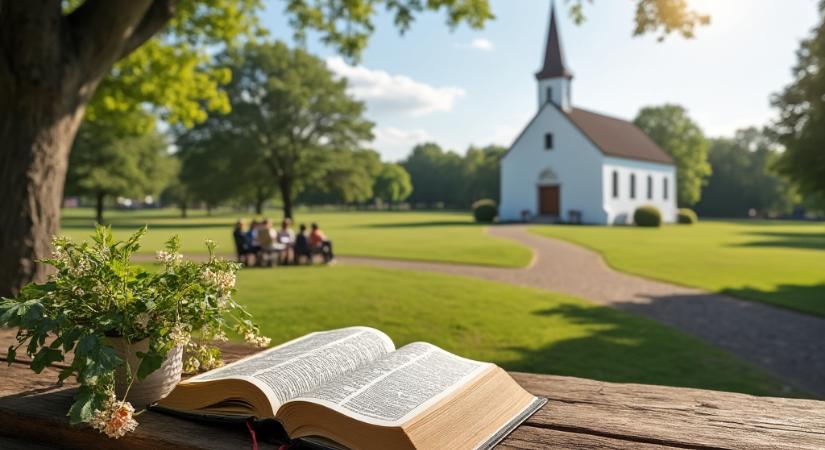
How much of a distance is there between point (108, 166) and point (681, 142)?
60.1m

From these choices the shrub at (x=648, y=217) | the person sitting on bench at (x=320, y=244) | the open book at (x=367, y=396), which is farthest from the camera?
the shrub at (x=648, y=217)

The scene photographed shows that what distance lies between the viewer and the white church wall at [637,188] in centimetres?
4659

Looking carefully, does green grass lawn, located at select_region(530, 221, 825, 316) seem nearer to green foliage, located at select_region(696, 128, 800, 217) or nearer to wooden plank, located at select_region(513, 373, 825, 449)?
wooden plank, located at select_region(513, 373, 825, 449)

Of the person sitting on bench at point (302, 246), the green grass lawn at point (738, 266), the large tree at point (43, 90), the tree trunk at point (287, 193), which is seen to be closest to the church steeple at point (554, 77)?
the tree trunk at point (287, 193)

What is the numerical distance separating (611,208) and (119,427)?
1910 inches

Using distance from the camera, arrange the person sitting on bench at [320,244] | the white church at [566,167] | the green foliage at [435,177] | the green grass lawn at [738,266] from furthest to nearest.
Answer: the green foliage at [435,177] < the white church at [566,167] < the person sitting on bench at [320,244] < the green grass lawn at [738,266]

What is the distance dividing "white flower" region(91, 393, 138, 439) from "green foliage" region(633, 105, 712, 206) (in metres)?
69.1

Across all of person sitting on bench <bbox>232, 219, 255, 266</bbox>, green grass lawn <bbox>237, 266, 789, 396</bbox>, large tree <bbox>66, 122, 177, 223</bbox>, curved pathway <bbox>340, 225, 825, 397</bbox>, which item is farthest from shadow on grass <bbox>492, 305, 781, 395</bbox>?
large tree <bbox>66, 122, 177, 223</bbox>

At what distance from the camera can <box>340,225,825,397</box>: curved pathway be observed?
804cm

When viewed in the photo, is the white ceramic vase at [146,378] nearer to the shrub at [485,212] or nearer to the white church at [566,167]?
the white church at [566,167]

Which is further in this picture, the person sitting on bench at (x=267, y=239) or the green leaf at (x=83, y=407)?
the person sitting on bench at (x=267, y=239)

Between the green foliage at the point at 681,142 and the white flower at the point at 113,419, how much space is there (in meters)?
69.1

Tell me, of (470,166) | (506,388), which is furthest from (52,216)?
(470,166)

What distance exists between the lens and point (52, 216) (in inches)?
246
